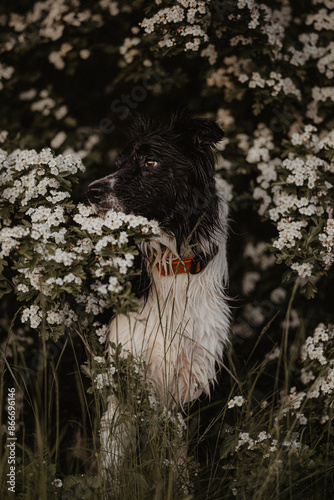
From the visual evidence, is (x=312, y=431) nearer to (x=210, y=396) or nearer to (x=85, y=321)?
(x=210, y=396)

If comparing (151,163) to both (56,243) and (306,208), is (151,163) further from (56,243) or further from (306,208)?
(306,208)

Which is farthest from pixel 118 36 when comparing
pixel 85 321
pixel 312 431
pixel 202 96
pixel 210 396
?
pixel 312 431

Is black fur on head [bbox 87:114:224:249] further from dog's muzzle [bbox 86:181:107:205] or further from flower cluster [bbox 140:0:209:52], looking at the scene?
flower cluster [bbox 140:0:209:52]

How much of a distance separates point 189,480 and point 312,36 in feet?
9.94

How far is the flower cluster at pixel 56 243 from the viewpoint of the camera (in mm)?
2201

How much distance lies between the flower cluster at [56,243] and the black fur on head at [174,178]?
0.90 ft

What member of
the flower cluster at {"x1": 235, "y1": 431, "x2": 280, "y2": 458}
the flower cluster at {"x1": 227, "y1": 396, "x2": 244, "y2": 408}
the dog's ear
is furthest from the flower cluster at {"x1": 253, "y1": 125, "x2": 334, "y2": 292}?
the flower cluster at {"x1": 235, "y1": 431, "x2": 280, "y2": 458}

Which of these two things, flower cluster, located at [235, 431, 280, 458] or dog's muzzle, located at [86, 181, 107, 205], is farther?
dog's muzzle, located at [86, 181, 107, 205]

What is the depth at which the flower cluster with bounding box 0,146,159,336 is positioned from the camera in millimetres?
2201

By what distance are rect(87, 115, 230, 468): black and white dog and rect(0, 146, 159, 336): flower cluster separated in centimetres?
28

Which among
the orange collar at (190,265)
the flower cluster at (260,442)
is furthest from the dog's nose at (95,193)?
the flower cluster at (260,442)

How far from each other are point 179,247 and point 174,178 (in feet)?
1.20

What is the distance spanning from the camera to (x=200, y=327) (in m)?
2.79

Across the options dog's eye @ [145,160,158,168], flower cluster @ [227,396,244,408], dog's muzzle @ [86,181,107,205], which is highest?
dog's eye @ [145,160,158,168]
